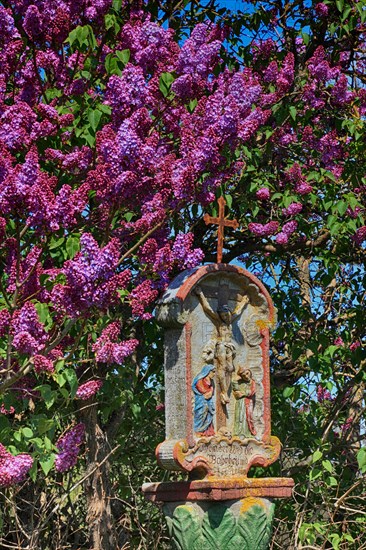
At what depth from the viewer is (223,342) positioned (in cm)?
617

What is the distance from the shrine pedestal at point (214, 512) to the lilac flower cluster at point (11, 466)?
1.24 meters

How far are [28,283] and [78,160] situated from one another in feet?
2.90

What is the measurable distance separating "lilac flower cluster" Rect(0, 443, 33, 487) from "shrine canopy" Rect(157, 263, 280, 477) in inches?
45.1

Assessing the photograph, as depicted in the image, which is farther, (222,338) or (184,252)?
(222,338)

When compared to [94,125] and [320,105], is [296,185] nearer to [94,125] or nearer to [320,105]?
[320,105]

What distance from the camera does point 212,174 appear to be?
17.2 ft

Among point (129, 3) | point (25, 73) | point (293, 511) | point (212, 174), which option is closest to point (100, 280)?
point (212, 174)

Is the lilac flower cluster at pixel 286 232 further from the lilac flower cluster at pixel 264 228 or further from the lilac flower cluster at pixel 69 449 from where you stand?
the lilac flower cluster at pixel 69 449

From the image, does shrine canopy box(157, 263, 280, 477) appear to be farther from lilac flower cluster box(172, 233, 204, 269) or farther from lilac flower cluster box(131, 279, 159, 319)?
lilac flower cluster box(131, 279, 159, 319)

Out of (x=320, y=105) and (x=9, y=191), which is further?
(x=320, y=105)

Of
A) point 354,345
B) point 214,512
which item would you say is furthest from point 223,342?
point 354,345

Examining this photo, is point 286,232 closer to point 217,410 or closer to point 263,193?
point 263,193

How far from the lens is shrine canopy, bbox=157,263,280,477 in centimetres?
588

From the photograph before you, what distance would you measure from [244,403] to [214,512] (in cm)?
82
